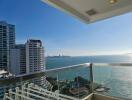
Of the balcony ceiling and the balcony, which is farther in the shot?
the balcony ceiling

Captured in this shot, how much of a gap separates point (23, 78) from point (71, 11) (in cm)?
232

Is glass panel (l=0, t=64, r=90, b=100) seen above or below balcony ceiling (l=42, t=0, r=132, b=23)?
below

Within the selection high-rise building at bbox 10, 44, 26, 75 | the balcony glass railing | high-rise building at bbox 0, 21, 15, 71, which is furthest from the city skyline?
the balcony glass railing

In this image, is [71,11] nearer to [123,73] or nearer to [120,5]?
[120,5]

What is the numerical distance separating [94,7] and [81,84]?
1.83 metres

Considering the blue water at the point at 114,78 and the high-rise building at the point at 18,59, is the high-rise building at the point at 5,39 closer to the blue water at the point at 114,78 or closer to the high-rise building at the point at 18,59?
the high-rise building at the point at 18,59

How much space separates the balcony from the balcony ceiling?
4.01 ft

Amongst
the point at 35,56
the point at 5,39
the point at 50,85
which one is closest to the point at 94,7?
the point at 50,85

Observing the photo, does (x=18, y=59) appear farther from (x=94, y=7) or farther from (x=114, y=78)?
(x=94, y=7)

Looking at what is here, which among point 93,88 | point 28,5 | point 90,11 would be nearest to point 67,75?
point 93,88

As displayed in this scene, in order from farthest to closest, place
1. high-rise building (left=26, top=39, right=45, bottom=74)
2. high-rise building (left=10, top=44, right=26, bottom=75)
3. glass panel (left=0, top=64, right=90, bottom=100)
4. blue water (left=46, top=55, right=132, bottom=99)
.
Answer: high-rise building (left=10, top=44, right=26, bottom=75) < high-rise building (left=26, top=39, right=45, bottom=74) < blue water (left=46, top=55, right=132, bottom=99) < glass panel (left=0, top=64, right=90, bottom=100)

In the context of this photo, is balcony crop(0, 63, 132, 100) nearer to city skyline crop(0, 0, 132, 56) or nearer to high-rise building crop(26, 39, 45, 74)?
high-rise building crop(26, 39, 45, 74)

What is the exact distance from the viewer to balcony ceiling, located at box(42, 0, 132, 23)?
3.64m

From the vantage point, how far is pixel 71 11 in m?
4.09
